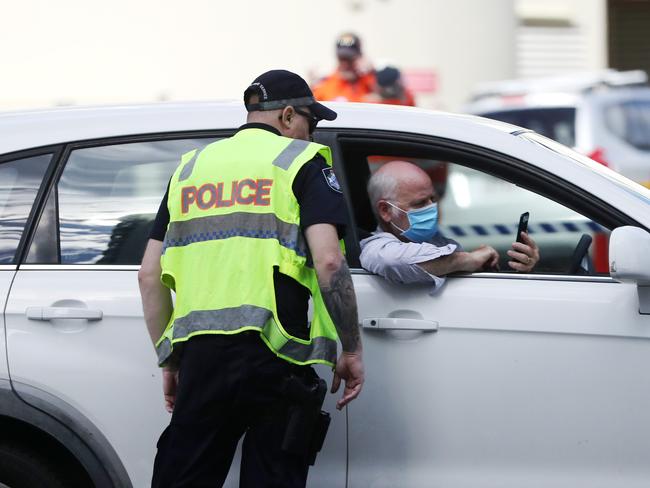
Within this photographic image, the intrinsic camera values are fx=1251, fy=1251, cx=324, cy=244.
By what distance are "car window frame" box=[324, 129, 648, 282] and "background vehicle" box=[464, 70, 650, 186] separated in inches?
242

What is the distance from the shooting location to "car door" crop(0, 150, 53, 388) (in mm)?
3689

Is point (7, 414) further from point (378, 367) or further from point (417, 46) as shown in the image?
point (417, 46)

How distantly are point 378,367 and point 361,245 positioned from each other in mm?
413

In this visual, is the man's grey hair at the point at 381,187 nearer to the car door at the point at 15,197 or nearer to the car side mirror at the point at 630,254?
the car side mirror at the point at 630,254

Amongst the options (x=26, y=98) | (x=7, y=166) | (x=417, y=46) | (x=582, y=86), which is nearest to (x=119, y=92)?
(x=26, y=98)

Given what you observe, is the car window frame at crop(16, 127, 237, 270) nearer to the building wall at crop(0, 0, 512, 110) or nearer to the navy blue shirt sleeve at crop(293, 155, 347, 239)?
A: the navy blue shirt sleeve at crop(293, 155, 347, 239)

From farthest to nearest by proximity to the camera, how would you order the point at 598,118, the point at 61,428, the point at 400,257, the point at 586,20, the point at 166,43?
the point at 586,20, the point at 166,43, the point at 598,118, the point at 400,257, the point at 61,428

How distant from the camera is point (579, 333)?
3.58m

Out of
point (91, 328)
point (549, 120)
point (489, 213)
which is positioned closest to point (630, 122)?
point (549, 120)

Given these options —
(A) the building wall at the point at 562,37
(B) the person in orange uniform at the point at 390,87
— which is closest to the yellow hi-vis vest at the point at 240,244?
(B) the person in orange uniform at the point at 390,87

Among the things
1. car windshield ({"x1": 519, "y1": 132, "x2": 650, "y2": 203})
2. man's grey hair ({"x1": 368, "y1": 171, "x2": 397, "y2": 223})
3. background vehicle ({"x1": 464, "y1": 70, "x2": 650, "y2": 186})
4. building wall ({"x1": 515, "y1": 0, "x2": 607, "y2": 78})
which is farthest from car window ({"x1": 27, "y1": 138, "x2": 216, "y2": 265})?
building wall ({"x1": 515, "y1": 0, "x2": 607, "y2": 78})

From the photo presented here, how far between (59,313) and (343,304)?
0.88 m

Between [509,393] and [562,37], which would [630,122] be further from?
[562,37]

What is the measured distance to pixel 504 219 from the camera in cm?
841
